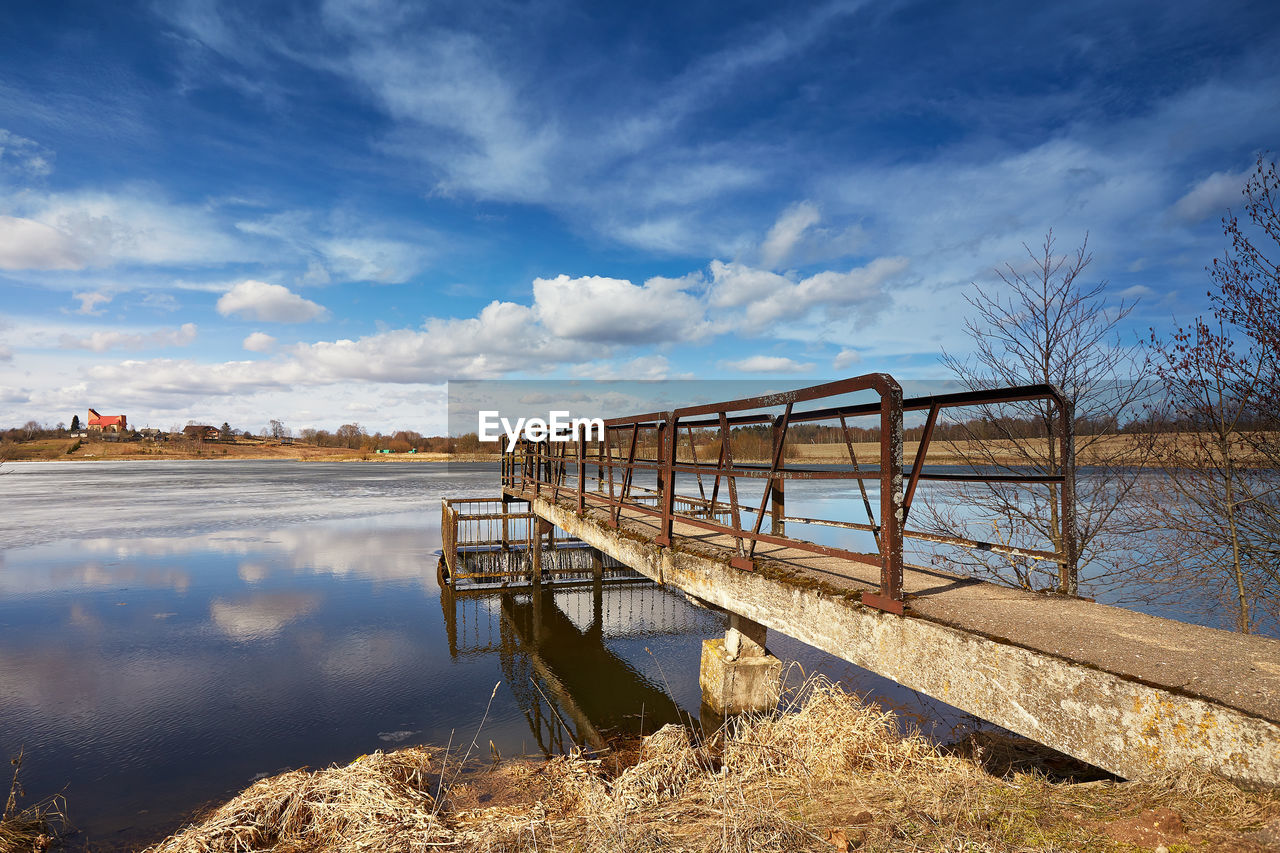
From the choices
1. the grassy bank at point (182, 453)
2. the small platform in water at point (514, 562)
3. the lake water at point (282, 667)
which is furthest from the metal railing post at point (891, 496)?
the grassy bank at point (182, 453)

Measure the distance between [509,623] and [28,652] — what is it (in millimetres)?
9657

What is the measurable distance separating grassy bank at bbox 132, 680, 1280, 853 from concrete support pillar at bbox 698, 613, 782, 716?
684 mm

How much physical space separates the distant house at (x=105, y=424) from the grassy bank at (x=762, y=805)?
6945 inches

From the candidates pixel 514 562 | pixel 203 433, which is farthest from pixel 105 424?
pixel 514 562

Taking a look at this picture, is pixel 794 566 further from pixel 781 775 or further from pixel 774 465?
pixel 781 775

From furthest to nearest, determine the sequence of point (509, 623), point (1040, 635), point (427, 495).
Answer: point (427, 495)
point (509, 623)
point (1040, 635)

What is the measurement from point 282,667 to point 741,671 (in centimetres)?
937

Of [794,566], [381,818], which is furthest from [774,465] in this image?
[381,818]

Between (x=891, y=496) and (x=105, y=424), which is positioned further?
(x=105, y=424)

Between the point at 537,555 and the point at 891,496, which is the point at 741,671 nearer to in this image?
the point at 891,496

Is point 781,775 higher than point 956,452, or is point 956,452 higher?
point 956,452

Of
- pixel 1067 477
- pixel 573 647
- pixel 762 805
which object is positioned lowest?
pixel 573 647

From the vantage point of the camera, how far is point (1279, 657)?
3.19 m

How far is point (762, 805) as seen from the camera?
4359mm
